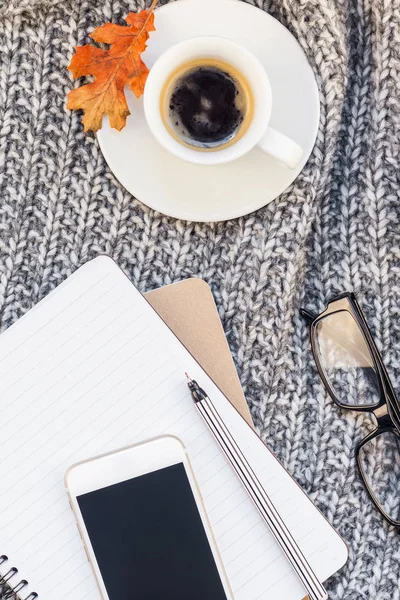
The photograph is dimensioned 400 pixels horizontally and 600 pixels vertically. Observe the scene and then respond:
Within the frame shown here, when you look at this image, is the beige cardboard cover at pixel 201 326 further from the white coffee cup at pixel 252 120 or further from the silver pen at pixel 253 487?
the white coffee cup at pixel 252 120

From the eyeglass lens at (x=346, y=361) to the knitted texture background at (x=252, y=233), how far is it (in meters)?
0.02

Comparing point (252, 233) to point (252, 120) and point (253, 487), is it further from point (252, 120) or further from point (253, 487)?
point (253, 487)

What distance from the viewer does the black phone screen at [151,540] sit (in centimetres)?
74

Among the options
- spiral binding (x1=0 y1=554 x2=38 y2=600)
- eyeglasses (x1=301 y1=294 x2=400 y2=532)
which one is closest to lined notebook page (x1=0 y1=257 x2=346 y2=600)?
spiral binding (x1=0 y1=554 x2=38 y2=600)

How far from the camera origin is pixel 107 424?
77 centimetres

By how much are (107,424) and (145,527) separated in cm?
11

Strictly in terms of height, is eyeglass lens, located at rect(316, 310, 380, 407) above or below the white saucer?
below

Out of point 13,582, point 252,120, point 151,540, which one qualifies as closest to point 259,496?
point 151,540

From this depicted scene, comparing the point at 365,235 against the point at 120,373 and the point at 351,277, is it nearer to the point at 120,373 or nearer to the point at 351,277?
the point at 351,277

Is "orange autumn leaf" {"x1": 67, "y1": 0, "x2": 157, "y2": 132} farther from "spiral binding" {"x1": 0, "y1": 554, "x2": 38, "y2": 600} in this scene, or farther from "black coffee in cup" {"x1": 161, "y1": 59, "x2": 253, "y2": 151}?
"spiral binding" {"x1": 0, "y1": 554, "x2": 38, "y2": 600}

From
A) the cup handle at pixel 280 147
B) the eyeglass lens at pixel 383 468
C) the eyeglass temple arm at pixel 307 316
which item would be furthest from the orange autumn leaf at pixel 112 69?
the eyeglass lens at pixel 383 468

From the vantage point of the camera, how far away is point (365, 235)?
33.9 inches

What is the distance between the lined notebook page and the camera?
76 centimetres

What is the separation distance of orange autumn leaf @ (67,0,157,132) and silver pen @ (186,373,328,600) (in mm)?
296
